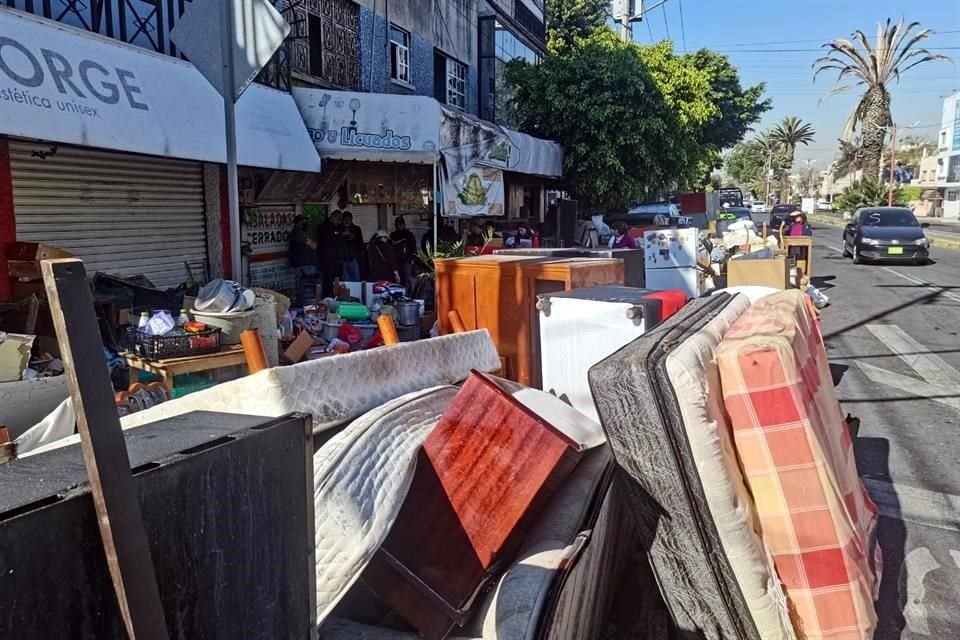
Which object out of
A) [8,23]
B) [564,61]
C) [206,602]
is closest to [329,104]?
[8,23]

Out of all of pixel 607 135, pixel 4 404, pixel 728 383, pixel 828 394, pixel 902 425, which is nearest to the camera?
pixel 728 383

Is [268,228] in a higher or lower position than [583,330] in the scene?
higher

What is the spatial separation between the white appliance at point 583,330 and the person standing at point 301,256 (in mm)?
5998

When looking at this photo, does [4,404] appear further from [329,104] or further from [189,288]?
[329,104]

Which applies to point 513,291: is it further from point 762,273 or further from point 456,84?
point 456,84

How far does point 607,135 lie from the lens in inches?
666

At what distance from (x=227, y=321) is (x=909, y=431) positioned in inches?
214

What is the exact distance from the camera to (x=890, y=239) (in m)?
18.6

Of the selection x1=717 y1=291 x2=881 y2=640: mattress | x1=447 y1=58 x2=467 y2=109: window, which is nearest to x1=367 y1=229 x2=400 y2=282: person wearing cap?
x1=447 y1=58 x2=467 y2=109: window

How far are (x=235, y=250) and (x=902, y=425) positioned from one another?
212 inches

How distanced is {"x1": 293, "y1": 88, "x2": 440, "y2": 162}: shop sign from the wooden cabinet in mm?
3709

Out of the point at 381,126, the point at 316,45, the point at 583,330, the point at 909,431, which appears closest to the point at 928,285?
the point at 909,431

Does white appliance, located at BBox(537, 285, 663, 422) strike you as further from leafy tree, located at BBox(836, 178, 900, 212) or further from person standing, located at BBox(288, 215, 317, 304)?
leafy tree, located at BBox(836, 178, 900, 212)

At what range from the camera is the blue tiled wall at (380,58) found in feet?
41.0
